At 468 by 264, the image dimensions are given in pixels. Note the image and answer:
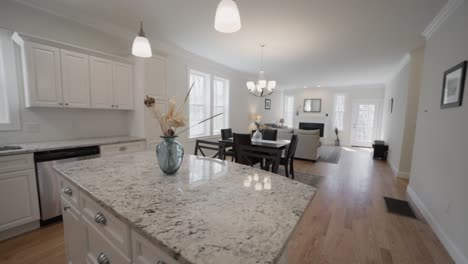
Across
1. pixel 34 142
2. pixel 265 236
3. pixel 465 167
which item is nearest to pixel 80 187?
pixel 265 236

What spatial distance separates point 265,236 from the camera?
0.65m

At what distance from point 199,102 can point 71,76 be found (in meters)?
2.61

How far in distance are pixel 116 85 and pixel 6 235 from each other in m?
2.20

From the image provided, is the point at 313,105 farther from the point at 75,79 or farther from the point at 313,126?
the point at 75,79

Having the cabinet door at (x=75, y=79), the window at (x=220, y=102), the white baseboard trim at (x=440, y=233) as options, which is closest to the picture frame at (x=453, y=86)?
the white baseboard trim at (x=440, y=233)

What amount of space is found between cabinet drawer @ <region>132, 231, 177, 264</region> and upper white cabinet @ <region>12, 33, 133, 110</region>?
268cm

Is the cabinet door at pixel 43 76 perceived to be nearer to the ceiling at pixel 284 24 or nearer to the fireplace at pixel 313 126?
the ceiling at pixel 284 24

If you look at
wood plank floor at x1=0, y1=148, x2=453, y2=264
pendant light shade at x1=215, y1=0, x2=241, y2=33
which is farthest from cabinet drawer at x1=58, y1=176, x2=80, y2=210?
pendant light shade at x1=215, y1=0, x2=241, y2=33

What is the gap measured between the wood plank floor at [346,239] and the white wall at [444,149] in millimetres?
239

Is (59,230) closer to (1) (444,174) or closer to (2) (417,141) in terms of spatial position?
(1) (444,174)

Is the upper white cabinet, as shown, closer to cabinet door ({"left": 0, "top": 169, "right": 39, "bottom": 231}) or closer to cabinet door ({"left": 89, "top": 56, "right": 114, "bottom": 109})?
cabinet door ({"left": 89, "top": 56, "right": 114, "bottom": 109})

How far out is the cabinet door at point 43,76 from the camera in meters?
2.21

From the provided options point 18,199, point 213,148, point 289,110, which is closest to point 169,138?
point 213,148

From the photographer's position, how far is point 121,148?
2.79 metres
